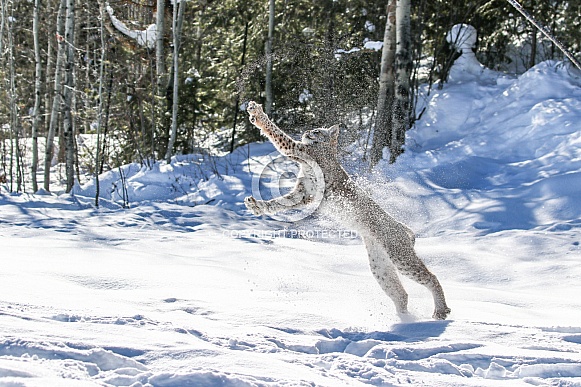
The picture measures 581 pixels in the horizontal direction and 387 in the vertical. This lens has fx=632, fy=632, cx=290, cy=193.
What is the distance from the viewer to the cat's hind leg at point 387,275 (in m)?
4.51

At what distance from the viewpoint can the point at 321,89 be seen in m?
12.7

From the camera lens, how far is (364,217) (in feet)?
14.7

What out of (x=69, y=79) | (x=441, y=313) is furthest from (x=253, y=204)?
(x=69, y=79)

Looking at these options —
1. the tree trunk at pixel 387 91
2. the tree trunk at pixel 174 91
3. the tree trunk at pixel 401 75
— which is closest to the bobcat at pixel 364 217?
the tree trunk at pixel 401 75

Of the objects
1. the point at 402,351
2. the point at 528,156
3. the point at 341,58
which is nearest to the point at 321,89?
the point at 341,58

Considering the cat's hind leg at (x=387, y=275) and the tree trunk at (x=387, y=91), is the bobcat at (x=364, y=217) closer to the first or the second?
the cat's hind leg at (x=387, y=275)

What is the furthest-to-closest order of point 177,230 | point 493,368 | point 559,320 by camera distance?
point 177,230
point 559,320
point 493,368

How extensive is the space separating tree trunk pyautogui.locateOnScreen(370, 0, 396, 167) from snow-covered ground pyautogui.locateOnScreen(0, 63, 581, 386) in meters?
0.61

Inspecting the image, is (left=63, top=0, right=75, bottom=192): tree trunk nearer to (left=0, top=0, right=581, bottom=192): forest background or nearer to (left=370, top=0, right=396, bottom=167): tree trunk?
(left=0, top=0, right=581, bottom=192): forest background

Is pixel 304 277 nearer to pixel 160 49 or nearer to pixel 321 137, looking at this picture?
pixel 321 137

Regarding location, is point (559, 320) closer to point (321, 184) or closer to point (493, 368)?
point (493, 368)

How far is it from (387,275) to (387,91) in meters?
7.87

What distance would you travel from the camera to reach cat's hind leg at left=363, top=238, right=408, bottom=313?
14.8ft

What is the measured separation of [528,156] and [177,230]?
20.3 feet
